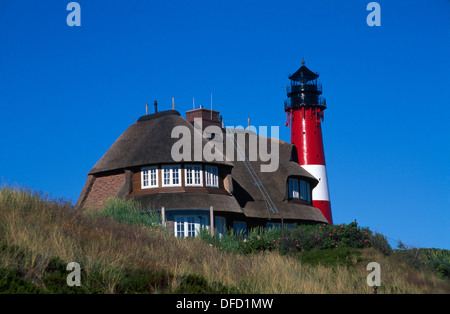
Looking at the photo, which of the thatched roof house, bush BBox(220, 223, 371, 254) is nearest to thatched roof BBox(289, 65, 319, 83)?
the thatched roof house

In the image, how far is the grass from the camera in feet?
42.7

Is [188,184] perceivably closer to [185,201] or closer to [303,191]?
[185,201]

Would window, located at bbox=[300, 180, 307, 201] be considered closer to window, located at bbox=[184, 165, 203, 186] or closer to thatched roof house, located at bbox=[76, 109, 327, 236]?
thatched roof house, located at bbox=[76, 109, 327, 236]

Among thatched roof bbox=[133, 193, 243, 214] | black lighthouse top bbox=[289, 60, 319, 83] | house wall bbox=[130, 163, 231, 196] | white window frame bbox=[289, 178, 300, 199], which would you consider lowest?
thatched roof bbox=[133, 193, 243, 214]

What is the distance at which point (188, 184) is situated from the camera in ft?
110

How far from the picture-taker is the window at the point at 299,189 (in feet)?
132

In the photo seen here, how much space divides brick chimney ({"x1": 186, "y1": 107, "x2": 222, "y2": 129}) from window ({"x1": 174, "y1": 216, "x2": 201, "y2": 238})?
12.8m

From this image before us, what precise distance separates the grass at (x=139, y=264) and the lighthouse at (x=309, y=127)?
26364 millimetres

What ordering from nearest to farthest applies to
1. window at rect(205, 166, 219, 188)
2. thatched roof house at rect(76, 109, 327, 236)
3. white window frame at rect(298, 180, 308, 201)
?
thatched roof house at rect(76, 109, 327, 236) → window at rect(205, 166, 219, 188) → white window frame at rect(298, 180, 308, 201)

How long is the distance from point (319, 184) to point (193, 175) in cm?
1598
